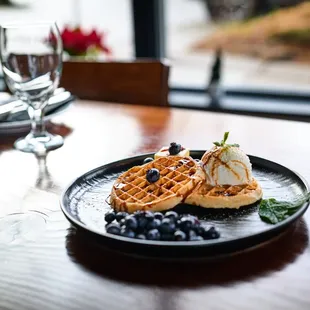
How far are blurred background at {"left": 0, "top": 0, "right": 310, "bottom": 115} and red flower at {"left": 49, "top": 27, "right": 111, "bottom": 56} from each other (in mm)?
351

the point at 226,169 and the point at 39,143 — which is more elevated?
the point at 226,169

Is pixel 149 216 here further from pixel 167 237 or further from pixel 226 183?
pixel 226 183

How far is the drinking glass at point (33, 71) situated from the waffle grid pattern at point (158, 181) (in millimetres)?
440

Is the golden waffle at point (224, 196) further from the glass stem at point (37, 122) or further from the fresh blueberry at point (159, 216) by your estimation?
the glass stem at point (37, 122)

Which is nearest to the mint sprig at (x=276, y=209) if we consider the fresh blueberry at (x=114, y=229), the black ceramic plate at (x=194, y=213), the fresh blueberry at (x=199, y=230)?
the black ceramic plate at (x=194, y=213)

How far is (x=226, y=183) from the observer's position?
3.29 feet

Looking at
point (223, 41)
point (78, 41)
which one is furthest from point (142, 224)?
point (223, 41)

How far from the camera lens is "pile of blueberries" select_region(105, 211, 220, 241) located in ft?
2.71

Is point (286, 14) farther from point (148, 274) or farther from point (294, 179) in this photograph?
point (148, 274)

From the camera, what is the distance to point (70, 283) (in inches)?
30.9

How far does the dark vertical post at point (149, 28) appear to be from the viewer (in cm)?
283

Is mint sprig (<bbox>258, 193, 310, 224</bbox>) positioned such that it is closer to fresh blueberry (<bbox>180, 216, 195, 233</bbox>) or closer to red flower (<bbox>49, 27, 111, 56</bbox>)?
fresh blueberry (<bbox>180, 216, 195, 233</bbox>)

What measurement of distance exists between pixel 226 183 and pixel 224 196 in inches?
1.9

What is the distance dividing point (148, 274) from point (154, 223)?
8cm
